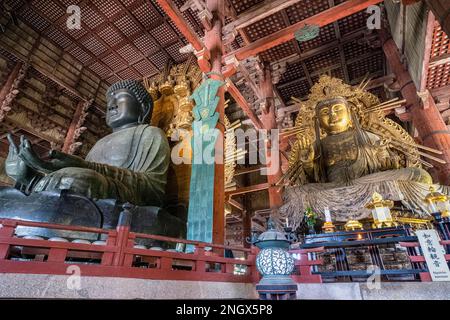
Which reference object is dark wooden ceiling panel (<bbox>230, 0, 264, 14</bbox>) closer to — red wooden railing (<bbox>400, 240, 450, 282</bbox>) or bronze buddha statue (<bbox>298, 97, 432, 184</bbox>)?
bronze buddha statue (<bbox>298, 97, 432, 184</bbox>)

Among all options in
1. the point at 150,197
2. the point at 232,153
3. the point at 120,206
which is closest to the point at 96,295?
the point at 120,206

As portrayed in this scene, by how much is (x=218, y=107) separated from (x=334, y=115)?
10.9 ft

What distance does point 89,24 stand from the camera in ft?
21.4

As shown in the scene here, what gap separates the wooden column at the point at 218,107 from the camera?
2703 millimetres

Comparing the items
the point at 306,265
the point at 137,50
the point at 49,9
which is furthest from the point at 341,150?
the point at 49,9

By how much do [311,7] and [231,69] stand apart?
2862 mm

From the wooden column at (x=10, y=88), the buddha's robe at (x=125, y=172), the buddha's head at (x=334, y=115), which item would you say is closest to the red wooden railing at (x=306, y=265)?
the buddha's robe at (x=125, y=172)

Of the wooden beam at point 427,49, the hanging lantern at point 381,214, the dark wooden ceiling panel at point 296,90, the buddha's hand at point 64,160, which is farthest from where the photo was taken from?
the dark wooden ceiling panel at point 296,90

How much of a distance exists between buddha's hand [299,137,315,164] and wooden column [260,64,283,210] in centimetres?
57

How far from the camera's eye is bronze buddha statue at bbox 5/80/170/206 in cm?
222

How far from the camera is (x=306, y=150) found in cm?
551

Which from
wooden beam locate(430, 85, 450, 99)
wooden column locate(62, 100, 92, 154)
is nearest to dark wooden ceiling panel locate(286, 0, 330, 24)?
wooden beam locate(430, 85, 450, 99)

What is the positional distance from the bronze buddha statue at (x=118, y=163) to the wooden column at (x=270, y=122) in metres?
2.80

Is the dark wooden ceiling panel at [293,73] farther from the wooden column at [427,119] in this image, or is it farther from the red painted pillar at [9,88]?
the red painted pillar at [9,88]
